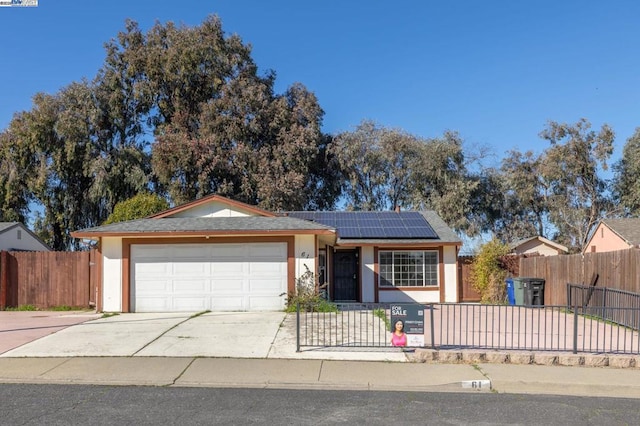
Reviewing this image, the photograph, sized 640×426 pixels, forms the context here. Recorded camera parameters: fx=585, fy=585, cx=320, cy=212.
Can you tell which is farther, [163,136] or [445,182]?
[445,182]

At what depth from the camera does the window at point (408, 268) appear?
884 inches

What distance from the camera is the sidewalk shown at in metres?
8.91

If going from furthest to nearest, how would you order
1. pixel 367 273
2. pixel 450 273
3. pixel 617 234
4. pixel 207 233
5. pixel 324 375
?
pixel 617 234 → pixel 367 273 → pixel 450 273 → pixel 207 233 → pixel 324 375

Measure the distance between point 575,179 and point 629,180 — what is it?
3.88 m

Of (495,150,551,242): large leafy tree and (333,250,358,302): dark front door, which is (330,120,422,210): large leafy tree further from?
(333,250,358,302): dark front door

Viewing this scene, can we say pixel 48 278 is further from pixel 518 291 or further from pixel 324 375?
pixel 518 291

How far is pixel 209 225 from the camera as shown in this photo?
59.0 ft

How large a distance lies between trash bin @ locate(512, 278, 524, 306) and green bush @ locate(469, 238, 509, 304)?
157cm

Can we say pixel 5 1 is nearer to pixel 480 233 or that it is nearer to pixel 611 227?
pixel 611 227

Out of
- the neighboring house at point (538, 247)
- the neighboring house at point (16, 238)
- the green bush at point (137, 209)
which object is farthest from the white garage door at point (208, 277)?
the neighboring house at point (538, 247)

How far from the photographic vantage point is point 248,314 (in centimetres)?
1659

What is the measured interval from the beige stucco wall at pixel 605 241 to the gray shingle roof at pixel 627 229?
0.32 m

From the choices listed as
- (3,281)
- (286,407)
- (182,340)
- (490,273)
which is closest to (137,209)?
(3,281)

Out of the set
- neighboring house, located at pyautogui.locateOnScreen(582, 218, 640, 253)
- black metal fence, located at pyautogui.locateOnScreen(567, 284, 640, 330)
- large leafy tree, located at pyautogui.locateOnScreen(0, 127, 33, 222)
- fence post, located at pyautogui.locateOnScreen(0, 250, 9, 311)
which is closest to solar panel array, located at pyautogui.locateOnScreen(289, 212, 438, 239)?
black metal fence, located at pyautogui.locateOnScreen(567, 284, 640, 330)
